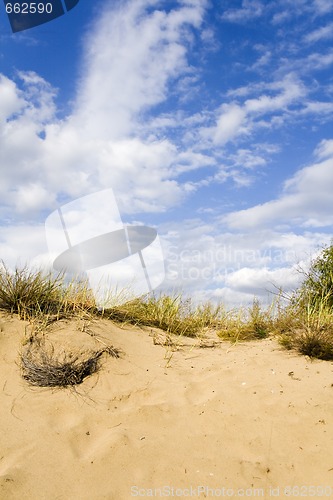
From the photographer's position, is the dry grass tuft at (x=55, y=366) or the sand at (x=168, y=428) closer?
the sand at (x=168, y=428)

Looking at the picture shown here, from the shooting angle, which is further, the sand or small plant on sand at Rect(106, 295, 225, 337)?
small plant on sand at Rect(106, 295, 225, 337)

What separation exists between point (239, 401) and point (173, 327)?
2.73m

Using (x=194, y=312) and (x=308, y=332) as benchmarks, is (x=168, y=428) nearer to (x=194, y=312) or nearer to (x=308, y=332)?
(x=308, y=332)

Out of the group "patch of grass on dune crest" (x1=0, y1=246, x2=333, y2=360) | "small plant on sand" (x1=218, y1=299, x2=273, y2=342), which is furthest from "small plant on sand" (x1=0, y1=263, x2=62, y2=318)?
"small plant on sand" (x1=218, y1=299, x2=273, y2=342)

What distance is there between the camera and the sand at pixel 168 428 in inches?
A: 128

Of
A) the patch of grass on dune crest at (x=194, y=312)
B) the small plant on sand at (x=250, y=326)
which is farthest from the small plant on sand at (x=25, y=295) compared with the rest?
the small plant on sand at (x=250, y=326)

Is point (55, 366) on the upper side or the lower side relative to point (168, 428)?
upper

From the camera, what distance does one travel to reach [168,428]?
155 inches

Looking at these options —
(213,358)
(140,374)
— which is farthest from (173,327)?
(140,374)

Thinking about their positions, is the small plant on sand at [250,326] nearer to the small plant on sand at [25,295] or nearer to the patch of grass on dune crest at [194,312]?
the patch of grass on dune crest at [194,312]

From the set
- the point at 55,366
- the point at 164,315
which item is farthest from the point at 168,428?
the point at 164,315

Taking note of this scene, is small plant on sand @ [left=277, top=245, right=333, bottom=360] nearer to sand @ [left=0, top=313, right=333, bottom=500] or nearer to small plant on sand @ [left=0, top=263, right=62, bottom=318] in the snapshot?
sand @ [left=0, top=313, right=333, bottom=500]

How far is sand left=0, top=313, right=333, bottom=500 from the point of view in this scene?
10.6 feet

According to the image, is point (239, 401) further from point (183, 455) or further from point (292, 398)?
point (183, 455)
